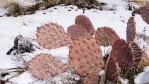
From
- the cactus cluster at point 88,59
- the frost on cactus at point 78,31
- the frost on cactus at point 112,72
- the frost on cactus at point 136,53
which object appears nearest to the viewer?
the frost on cactus at point 112,72

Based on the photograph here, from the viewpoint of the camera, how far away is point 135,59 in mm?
2846

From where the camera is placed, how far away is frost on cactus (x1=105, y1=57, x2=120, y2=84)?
8.09 feet

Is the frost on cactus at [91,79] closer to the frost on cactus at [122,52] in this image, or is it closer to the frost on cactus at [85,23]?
the frost on cactus at [122,52]

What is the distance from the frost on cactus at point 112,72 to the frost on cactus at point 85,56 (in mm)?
166

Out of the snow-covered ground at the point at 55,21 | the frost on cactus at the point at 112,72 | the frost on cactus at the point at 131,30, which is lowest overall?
the snow-covered ground at the point at 55,21

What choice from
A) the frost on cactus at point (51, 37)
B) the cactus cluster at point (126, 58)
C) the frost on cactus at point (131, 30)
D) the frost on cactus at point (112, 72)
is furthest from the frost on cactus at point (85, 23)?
the frost on cactus at point (112, 72)

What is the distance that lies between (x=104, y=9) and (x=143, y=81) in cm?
262

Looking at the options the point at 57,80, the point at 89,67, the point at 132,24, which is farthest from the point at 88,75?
the point at 132,24

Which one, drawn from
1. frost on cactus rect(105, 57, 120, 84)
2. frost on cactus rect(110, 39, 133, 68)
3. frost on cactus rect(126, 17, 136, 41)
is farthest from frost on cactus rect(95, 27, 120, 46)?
frost on cactus rect(105, 57, 120, 84)

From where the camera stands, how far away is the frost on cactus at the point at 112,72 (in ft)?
8.09

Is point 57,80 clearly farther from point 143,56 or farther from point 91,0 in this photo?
point 91,0

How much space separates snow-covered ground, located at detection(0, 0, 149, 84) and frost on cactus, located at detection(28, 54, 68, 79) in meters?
0.16

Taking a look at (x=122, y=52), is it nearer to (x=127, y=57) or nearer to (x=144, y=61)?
(x=127, y=57)

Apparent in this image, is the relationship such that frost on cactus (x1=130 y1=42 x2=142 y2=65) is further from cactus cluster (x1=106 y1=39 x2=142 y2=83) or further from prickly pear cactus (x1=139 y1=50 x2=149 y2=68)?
prickly pear cactus (x1=139 y1=50 x2=149 y2=68)
